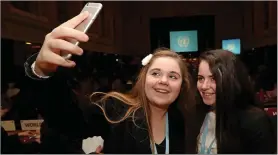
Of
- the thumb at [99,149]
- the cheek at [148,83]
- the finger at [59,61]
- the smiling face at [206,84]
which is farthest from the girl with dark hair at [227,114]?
the finger at [59,61]

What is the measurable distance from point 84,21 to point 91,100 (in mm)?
292

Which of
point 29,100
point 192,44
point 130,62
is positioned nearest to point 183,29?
point 192,44

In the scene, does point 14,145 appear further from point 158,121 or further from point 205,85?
point 205,85

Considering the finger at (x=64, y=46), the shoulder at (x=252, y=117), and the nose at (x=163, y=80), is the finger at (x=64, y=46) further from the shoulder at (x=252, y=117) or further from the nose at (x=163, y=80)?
the shoulder at (x=252, y=117)

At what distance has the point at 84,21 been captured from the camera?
1.36ft

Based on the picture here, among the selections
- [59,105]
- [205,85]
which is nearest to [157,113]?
[205,85]

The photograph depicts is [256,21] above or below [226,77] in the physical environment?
above

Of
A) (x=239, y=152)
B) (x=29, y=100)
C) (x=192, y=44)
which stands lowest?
(x=239, y=152)

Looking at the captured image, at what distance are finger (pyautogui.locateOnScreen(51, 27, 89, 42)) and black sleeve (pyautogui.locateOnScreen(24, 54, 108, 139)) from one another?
0.10m

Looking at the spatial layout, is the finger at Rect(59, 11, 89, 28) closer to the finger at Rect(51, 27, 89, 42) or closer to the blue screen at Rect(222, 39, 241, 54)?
the finger at Rect(51, 27, 89, 42)

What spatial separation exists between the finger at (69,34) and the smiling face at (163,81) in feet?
0.84

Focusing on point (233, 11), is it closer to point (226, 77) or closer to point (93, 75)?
point (226, 77)

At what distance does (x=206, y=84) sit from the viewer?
62 cm

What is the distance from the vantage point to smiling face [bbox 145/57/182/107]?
23.2 inches
